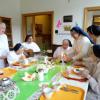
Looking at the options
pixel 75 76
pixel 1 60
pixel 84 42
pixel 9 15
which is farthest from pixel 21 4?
pixel 75 76

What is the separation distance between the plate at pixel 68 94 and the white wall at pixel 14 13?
3.83 m

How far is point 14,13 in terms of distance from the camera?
4773mm

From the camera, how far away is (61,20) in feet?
13.7

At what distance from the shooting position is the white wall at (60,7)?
12.6 ft

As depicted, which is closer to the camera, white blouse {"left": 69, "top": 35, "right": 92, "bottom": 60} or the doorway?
white blouse {"left": 69, "top": 35, "right": 92, "bottom": 60}

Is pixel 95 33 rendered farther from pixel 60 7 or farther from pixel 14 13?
pixel 14 13

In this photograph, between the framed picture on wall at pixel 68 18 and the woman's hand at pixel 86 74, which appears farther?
the framed picture on wall at pixel 68 18

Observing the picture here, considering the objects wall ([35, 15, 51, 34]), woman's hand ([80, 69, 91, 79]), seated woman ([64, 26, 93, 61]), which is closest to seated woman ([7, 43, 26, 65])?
seated woman ([64, 26, 93, 61])

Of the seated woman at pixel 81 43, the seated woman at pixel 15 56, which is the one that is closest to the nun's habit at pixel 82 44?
the seated woman at pixel 81 43

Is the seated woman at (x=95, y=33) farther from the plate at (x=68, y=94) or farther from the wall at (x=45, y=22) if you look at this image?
the wall at (x=45, y=22)

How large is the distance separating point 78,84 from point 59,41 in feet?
10.1

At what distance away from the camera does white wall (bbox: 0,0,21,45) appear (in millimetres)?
4319

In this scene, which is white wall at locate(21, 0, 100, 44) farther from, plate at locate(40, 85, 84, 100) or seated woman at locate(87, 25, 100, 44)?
plate at locate(40, 85, 84, 100)

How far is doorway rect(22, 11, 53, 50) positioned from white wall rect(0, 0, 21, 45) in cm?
19
